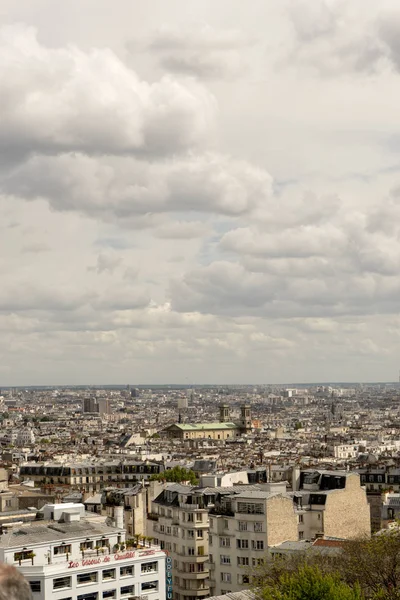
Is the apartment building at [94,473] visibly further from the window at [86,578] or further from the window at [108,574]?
the window at [86,578]

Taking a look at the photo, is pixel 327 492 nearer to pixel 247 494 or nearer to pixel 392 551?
pixel 247 494

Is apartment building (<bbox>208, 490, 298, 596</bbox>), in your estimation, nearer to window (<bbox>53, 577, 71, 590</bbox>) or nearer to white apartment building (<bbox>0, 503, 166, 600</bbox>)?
white apartment building (<bbox>0, 503, 166, 600</bbox>)

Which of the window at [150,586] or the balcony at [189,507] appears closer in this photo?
the window at [150,586]

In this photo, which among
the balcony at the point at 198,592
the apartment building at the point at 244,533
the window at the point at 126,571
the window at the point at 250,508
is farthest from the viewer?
the balcony at the point at 198,592

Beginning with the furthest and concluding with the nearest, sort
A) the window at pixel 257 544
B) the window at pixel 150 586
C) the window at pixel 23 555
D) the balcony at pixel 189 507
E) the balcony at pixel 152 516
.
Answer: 1. the balcony at pixel 152 516
2. the balcony at pixel 189 507
3. the window at pixel 257 544
4. the window at pixel 150 586
5. the window at pixel 23 555

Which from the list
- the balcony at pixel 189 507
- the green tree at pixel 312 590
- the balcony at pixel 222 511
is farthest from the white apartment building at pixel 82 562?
the balcony at pixel 189 507

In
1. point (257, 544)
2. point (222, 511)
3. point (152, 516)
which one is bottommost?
point (257, 544)

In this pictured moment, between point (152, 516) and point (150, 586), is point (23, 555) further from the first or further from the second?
point (152, 516)

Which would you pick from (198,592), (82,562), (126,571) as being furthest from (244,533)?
(82,562)
